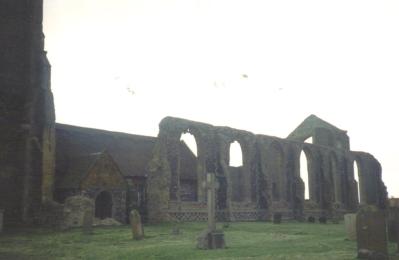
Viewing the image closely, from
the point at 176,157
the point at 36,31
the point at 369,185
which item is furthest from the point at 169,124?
the point at 369,185

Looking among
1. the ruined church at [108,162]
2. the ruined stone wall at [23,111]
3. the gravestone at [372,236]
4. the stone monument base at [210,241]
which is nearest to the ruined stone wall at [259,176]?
the ruined church at [108,162]

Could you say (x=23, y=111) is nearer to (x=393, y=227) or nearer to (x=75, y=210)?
(x=75, y=210)

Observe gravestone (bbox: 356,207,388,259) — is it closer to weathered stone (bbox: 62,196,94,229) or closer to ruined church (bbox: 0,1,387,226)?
weathered stone (bbox: 62,196,94,229)

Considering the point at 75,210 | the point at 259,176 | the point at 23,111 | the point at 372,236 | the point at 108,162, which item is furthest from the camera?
the point at 259,176

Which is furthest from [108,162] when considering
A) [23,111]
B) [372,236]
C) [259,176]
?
[372,236]

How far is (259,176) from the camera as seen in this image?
2861cm

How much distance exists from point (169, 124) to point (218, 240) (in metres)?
14.2

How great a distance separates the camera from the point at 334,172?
36.8 metres

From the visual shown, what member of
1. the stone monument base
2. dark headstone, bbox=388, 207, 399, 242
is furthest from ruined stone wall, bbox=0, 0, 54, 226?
dark headstone, bbox=388, 207, 399, 242

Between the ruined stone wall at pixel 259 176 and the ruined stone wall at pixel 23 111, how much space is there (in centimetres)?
622

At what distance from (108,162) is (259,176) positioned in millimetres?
10773

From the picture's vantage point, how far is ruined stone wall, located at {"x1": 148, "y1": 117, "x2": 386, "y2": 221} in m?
23.8

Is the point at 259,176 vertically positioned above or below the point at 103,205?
above

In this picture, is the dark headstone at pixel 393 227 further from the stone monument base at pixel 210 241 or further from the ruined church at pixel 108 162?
the ruined church at pixel 108 162
